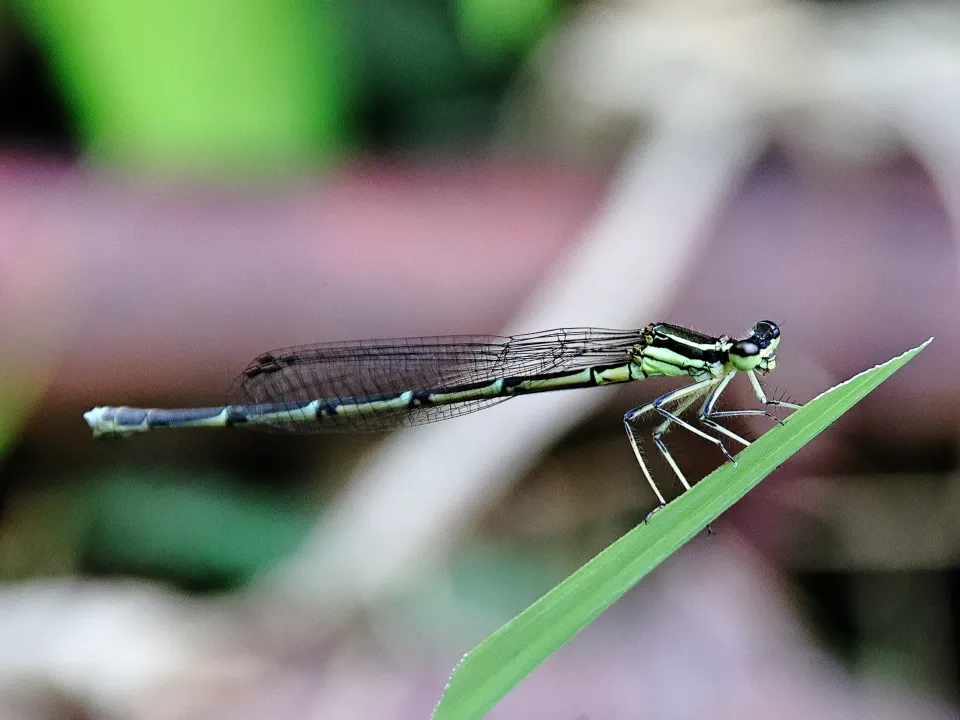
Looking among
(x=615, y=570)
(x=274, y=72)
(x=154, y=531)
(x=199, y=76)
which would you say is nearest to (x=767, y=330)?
(x=615, y=570)

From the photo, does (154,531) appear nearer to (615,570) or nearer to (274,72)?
(274,72)

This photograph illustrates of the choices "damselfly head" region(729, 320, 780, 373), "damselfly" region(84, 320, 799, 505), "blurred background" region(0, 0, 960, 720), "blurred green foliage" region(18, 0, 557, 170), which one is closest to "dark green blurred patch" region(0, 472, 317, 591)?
"blurred background" region(0, 0, 960, 720)

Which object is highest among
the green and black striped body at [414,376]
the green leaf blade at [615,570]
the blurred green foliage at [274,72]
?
the blurred green foliage at [274,72]

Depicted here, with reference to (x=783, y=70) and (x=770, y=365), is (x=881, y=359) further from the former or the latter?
(x=783, y=70)

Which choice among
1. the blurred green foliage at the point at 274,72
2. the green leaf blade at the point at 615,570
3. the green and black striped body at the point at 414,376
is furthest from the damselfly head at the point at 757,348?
the blurred green foliage at the point at 274,72

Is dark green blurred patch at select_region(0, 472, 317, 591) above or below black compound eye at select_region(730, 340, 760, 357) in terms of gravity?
above

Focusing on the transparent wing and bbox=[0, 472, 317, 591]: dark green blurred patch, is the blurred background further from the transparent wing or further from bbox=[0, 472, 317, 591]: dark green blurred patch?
the transparent wing

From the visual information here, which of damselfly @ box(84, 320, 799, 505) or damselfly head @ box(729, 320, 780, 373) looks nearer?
damselfly head @ box(729, 320, 780, 373)

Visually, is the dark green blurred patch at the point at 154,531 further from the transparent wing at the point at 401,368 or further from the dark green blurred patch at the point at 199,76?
the dark green blurred patch at the point at 199,76
